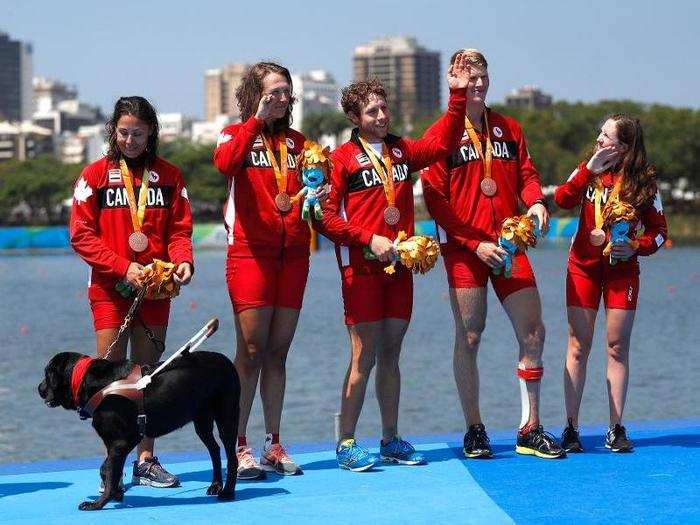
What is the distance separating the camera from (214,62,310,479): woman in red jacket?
6.38 metres

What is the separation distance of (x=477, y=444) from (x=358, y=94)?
6.18 feet

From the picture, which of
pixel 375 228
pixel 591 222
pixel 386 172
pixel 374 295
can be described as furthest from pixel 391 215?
pixel 591 222

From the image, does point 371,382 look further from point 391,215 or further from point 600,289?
point 391,215

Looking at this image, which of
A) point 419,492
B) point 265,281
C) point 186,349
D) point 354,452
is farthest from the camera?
point 354,452

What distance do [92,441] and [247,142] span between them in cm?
683

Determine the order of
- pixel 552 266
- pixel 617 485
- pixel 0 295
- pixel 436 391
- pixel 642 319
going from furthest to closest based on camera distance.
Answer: pixel 552 266 → pixel 0 295 → pixel 642 319 → pixel 436 391 → pixel 617 485

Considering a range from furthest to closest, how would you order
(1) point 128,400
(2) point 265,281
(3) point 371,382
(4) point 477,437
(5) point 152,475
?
(3) point 371,382
(4) point 477,437
(2) point 265,281
(5) point 152,475
(1) point 128,400

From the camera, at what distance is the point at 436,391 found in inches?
630

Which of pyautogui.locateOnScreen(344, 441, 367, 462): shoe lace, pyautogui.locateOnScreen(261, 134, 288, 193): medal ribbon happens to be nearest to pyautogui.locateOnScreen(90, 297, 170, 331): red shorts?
pyautogui.locateOnScreen(261, 134, 288, 193): medal ribbon

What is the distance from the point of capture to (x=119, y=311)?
20.7 ft

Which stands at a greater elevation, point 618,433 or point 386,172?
point 386,172

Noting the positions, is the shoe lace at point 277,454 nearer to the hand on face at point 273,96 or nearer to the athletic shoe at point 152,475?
the athletic shoe at point 152,475

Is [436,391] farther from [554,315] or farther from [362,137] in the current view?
[554,315]

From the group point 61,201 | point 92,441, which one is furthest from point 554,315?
point 61,201
